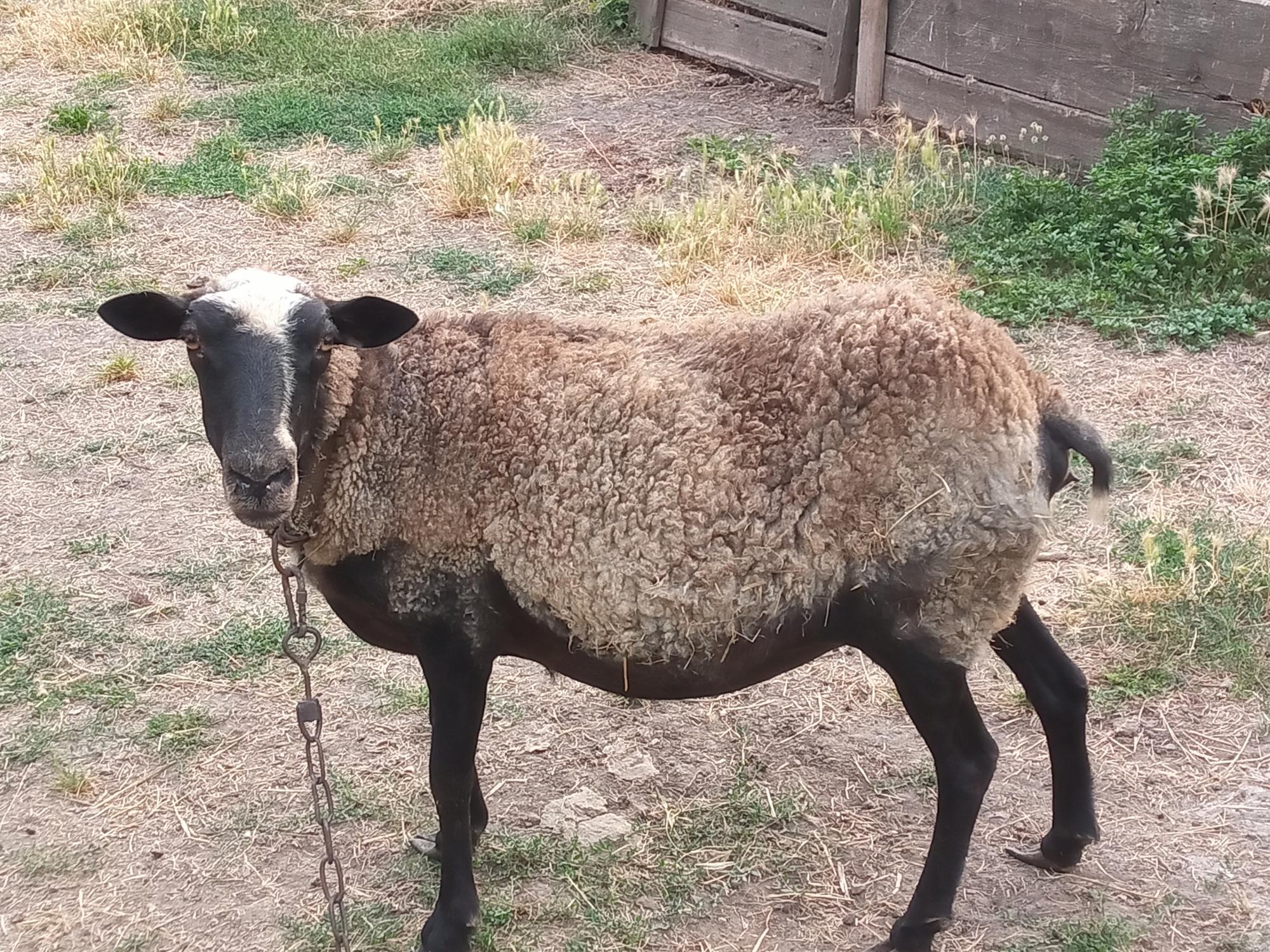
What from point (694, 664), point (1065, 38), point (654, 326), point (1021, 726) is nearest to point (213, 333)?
point (654, 326)

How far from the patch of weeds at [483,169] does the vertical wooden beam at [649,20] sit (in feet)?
10.4

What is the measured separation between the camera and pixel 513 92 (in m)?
11.5

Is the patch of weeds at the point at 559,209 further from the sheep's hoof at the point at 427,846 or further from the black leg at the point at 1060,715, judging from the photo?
the black leg at the point at 1060,715

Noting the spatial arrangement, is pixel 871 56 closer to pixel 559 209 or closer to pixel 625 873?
pixel 559 209

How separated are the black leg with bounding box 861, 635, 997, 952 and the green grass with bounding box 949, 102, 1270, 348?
3908mm

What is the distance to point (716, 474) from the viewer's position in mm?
3363

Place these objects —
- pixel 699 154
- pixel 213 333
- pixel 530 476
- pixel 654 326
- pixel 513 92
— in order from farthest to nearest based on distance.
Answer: pixel 513 92, pixel 699 154, pixel 654 326, pixel 530 476, pixel 213 333

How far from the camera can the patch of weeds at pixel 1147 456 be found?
5.77 m

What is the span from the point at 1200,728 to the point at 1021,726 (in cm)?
60

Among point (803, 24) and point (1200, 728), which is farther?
point (803, 24)

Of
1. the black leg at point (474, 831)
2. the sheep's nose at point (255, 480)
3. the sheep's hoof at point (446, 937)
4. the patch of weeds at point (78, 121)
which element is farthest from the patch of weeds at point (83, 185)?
the sheep's hoof at point (446, 937)

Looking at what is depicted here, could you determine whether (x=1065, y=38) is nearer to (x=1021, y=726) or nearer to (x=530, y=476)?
(x=1021, y=726)

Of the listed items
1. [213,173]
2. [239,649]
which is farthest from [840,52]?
[239,649]

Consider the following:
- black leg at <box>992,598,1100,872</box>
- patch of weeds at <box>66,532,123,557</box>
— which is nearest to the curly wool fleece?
black leg at <box>992,598,1100,872</box>
